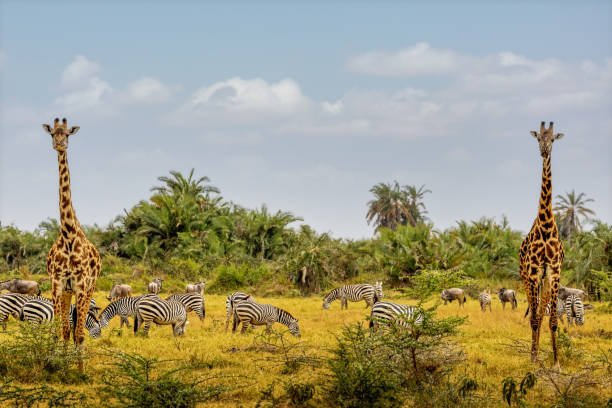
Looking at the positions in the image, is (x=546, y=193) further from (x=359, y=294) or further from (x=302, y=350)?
(x=359, y=294)

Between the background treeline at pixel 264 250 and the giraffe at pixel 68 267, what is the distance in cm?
1910

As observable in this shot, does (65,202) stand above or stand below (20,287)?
above

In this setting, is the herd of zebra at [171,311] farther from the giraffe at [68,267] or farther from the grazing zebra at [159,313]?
the giraffe at [68,267]

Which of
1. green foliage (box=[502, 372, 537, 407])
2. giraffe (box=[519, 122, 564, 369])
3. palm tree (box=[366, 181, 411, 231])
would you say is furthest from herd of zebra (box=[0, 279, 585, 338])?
palm tree (box=[366, 181, 411, 231])

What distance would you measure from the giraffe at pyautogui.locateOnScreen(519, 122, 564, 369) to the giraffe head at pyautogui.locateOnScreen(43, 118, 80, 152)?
9326 millimetres

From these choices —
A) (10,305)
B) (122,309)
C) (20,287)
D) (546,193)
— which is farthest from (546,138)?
(20,287)

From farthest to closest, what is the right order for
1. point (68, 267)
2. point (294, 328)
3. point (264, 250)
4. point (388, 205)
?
point (388, 205) < point (264, 250) < point (294, 328) < point (68, 267)

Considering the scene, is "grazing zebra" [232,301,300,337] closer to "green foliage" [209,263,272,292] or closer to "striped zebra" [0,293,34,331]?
"striped zebra" [0,293,34,331]

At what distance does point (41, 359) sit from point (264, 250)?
93.6ft

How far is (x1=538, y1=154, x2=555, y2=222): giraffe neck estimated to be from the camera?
14.7 meters

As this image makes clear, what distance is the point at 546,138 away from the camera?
14.6 metres

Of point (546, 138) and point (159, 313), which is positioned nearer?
point (546, 138)

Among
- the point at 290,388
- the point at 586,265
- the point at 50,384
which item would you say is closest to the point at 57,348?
the point at 50,384

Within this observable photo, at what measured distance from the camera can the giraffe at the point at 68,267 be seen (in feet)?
42.0
